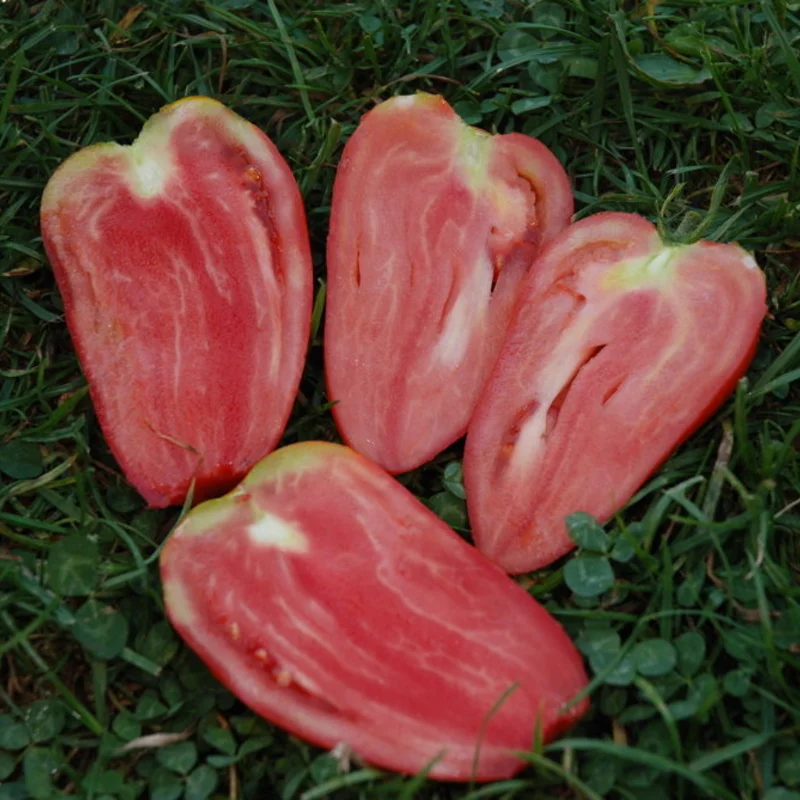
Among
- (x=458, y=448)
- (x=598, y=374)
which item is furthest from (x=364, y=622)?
(x=598, y=374)

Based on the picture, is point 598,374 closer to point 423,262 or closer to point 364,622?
point 423,262

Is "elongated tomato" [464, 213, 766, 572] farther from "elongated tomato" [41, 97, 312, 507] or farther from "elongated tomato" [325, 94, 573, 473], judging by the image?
"elongated tomato" [41, 97, 312, 507]

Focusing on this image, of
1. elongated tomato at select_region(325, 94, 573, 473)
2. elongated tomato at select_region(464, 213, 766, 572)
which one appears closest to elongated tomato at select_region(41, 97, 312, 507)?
elongated tomato at select_region(325, 94, 573, 473)

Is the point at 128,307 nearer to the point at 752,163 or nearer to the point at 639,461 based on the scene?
the point at 639,461

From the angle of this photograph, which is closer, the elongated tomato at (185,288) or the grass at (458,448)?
the grass at (458,448)

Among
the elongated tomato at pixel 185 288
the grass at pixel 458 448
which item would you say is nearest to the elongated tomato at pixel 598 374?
the grass at pixel 458 448

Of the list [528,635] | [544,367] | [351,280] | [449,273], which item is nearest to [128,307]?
[351,280]

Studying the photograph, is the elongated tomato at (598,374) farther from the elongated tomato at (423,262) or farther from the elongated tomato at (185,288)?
the elongated tomato at (185,288)
